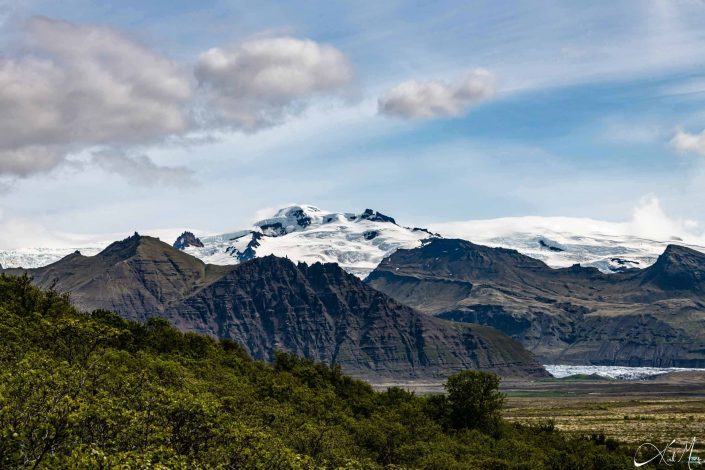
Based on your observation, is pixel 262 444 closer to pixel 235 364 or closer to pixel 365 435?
pixel 365 435

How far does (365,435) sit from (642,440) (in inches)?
3600

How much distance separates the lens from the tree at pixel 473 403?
156 meters

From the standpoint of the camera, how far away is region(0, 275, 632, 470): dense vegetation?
1949 inches

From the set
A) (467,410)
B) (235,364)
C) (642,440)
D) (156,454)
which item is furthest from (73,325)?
(642,440)

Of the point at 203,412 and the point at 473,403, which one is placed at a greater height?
the point at 203,412

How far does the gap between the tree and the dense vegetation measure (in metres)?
0.29

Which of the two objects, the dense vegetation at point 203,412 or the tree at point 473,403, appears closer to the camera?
the dense vegetation at point 203,412

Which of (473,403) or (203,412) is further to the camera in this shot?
(473,403)

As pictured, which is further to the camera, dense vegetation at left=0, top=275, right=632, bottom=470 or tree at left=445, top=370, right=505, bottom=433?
tree at left=445, top=370, right=505, bottom=433

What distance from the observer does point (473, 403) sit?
159 meters

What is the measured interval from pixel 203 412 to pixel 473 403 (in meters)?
103

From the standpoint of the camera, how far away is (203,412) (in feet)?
213

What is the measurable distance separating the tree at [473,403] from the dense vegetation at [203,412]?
0.29 meters

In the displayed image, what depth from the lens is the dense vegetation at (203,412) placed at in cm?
4950
